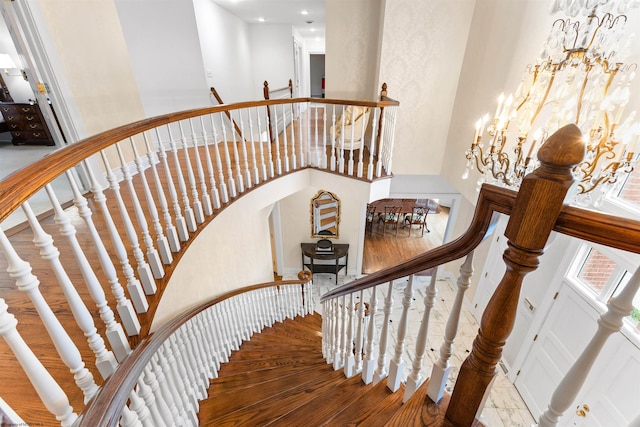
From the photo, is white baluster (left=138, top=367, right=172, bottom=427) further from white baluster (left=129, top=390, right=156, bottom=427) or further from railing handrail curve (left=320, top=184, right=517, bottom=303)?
railing handrail curve (left=320, top=184, right=517, bottom=303)

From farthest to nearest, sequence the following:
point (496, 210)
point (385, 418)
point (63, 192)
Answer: point (63, 192)
point (385, 418)
point (496, 210)

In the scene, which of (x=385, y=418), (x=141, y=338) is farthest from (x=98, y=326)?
(x=385, y=418)

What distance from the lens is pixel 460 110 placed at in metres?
3.99

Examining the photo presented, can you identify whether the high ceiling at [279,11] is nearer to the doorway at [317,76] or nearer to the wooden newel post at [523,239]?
the doorway at [317,76]

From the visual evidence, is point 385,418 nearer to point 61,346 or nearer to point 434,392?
point 434,392

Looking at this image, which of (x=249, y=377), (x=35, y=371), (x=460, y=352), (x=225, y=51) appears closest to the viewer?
(x=35, y=371)

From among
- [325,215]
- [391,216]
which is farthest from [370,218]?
[325,215]

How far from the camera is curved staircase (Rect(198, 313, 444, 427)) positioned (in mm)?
1231

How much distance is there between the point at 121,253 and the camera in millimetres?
1247

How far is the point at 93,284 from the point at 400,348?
3.96ft

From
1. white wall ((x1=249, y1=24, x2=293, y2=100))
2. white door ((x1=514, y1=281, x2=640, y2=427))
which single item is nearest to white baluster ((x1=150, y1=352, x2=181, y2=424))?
white door ((x1=514, y1=281, x2=640, y2=427))

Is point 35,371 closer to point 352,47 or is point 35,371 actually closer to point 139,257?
point 139,257

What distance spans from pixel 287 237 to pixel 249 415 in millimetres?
4273

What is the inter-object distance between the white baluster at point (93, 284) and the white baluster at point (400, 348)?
44.0 inches
